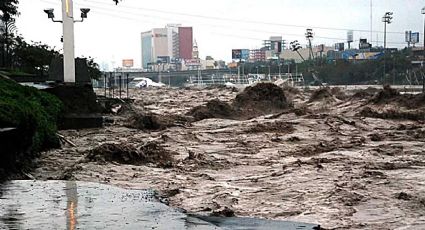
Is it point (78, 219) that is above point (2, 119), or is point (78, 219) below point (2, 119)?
below

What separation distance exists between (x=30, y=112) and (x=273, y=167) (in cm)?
586

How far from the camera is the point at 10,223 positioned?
21.8 ft

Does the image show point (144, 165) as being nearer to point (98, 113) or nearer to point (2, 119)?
point (2, 119)

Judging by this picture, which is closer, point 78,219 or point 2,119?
point 78,219

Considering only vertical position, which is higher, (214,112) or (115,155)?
(115,155)

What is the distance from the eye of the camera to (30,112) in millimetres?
12234

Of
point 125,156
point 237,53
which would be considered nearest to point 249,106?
point 125,156

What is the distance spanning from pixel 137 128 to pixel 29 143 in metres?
13.2

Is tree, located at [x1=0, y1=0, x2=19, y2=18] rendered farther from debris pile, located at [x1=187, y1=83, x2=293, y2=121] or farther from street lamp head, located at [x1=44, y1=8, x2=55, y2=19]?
debris pile, located at [x1=187, y1=83, x2=293, y2=121]

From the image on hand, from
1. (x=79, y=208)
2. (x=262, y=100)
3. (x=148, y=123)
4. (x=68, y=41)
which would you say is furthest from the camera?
(x=262, y=100)

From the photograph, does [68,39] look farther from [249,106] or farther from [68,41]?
[249,106]

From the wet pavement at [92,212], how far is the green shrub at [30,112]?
1754 millimetres

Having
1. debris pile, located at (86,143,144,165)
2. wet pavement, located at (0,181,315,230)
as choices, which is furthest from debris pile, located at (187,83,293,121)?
wet pavement, located at (0,181,315,230)

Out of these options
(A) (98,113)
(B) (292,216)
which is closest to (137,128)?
(A) (98,113)
